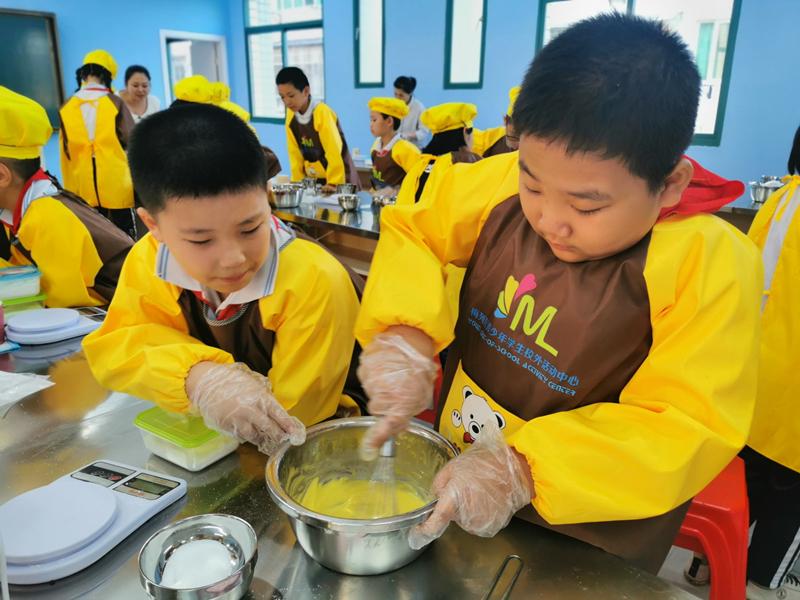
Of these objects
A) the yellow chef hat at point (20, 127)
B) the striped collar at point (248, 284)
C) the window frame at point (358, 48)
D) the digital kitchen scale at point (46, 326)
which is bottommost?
the digital kitchen scale at point (46, 326)

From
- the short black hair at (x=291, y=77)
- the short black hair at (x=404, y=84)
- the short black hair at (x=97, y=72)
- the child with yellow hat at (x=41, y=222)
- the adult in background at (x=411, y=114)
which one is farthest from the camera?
the short black hair at (x=404, y=84)

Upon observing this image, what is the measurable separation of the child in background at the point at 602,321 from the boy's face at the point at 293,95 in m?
4.41

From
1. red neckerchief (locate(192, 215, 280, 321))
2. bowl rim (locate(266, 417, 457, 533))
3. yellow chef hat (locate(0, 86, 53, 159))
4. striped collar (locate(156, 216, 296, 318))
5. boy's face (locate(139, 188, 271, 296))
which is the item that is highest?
yellow chef hat (locate(0, 86, 53, 159))

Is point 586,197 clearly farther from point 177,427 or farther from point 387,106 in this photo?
point 387,106

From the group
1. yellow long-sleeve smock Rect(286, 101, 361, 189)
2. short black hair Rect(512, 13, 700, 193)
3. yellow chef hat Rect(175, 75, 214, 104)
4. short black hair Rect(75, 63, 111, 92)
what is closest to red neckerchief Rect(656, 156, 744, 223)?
short black hair Rect(512, 13, 700, 193)

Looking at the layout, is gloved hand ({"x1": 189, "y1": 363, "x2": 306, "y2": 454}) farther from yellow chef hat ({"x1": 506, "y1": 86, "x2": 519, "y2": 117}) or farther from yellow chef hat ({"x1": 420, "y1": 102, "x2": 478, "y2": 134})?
yellow chef hat ({"x1": 420, "y1": 102, "x2": 478, "y2": 134})

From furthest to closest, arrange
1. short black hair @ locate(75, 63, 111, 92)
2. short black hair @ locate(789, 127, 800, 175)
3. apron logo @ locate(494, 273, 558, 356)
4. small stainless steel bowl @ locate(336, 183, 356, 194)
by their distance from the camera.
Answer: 1. small stainless steel bowl @ locate(336, 183, 356, 194)
2. short black hair @ locate(75, 63, 111, 92)
3. short black hair @ locate(789, 127, 800, 175)
4. apron logo @ locate(494, 273, 558, 356)

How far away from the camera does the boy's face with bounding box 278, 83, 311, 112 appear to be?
4.86 m

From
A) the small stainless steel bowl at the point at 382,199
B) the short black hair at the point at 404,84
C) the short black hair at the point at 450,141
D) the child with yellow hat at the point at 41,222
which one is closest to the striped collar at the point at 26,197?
the child with yellow hat at the point at 41,222

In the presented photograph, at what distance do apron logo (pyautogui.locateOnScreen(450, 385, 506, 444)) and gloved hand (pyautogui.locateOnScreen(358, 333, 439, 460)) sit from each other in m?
0.16

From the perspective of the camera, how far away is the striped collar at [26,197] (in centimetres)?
178

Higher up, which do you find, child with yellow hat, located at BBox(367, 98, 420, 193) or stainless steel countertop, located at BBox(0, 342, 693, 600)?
child with yellow hat, located at BBox(367, 98, 420, 193)

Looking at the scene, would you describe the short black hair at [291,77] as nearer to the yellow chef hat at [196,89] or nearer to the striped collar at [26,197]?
the yellow chef hat at [196,89]

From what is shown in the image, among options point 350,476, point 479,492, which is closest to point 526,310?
point 479,492
